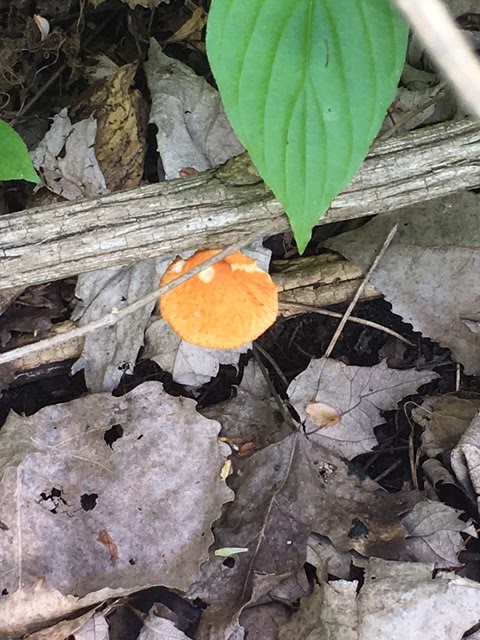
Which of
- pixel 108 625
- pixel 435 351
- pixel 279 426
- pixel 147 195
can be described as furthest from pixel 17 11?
pixel 108 625

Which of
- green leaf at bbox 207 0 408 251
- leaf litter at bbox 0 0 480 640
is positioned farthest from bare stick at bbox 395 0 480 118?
leaf litter at bbox 0 0 480 640

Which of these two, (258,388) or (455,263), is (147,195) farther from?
(455,263)

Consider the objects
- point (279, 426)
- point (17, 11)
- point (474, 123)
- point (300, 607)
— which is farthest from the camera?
point (17, 11)

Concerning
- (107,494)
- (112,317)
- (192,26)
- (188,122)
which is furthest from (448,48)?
(192,26)

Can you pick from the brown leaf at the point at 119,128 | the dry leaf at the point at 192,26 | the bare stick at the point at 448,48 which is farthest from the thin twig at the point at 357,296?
the bare stick at the point at 448,48

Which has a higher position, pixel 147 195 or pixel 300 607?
pixel 147 195

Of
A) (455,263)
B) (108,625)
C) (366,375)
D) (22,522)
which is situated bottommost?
(108,625)

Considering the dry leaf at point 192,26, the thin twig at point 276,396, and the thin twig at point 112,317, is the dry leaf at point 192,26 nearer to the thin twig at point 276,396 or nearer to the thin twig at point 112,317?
the thin twig at point 112,317
